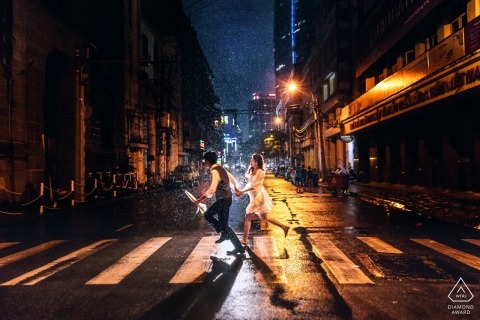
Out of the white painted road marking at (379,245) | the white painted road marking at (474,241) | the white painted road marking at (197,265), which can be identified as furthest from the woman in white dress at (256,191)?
the white painted road marking at (474,241)

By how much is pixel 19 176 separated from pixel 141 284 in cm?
1647

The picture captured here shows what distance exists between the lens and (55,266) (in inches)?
287

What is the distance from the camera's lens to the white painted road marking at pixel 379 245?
8164 millimetres

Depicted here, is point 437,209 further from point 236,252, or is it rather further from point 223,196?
point 223,196

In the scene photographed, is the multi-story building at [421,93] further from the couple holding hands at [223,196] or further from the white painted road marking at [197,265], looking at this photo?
the white painted road marking at [197,265]

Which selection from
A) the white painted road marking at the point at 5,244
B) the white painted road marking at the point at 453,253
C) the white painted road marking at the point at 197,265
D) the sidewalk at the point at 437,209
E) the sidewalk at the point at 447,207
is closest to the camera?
the white painted road marking at the point at 197,265

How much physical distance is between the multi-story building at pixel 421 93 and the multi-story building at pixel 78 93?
15.4 m

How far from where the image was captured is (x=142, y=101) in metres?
42.1

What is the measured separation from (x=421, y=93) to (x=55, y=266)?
18442 mm

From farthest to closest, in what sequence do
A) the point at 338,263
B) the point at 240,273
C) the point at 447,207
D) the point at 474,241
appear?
the point at 447,207 → the point at 474,241 → the point at 338,263 → the point at 240,273

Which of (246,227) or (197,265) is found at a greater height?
(246,227)

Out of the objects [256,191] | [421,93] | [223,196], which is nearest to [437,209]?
[421,93]

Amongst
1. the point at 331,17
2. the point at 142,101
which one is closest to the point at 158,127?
the point at 142,101

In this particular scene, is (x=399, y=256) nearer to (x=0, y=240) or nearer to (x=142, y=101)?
(x=0, y=240)
